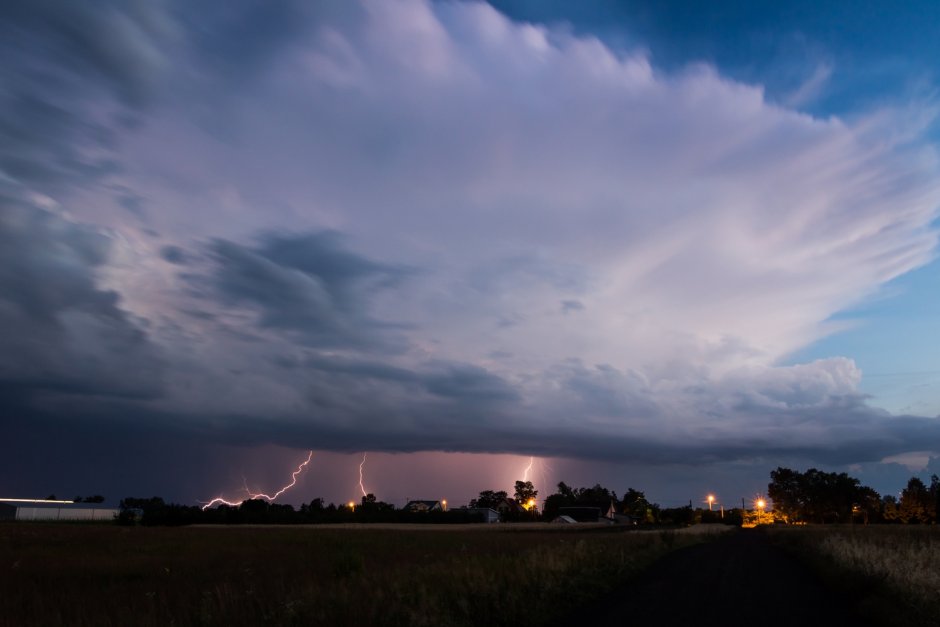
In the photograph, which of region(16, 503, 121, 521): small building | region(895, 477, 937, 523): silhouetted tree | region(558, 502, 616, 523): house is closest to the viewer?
region(16, 503, 121, 521): small building

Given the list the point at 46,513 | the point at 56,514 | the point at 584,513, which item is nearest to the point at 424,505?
the point at 584,513

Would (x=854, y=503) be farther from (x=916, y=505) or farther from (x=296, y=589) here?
(x=296, y=589)

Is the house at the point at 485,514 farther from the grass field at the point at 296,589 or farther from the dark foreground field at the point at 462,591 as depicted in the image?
the grass field at the point at 296,589

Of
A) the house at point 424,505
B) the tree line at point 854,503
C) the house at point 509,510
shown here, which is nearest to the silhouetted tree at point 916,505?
the tree line at point 854,503

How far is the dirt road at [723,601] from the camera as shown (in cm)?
1356

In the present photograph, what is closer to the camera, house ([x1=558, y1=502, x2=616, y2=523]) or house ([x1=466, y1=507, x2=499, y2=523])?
house ([x1=466, y1=507, x2=499, y2=523])

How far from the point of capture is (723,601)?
1661 cm

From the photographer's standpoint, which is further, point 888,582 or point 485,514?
point 485,514

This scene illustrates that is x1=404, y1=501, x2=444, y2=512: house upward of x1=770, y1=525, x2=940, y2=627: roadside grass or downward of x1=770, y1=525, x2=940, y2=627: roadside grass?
upward

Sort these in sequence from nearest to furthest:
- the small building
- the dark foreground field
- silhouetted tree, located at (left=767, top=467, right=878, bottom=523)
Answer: the dark foreground field, the small building, silhouetted tree, located at (left=767, top=467, right=878, bottom=523)

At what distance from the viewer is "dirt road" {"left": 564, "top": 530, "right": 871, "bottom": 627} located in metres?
13.6

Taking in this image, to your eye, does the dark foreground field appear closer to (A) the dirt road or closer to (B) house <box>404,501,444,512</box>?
(A) the dirt road

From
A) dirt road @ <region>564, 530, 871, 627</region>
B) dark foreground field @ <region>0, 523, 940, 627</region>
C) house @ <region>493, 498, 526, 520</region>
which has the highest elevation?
house @ <region>493, 498, 526, 520</region>

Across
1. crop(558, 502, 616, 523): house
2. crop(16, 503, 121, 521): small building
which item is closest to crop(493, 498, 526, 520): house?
crop(558, 502, 616, 523): house
